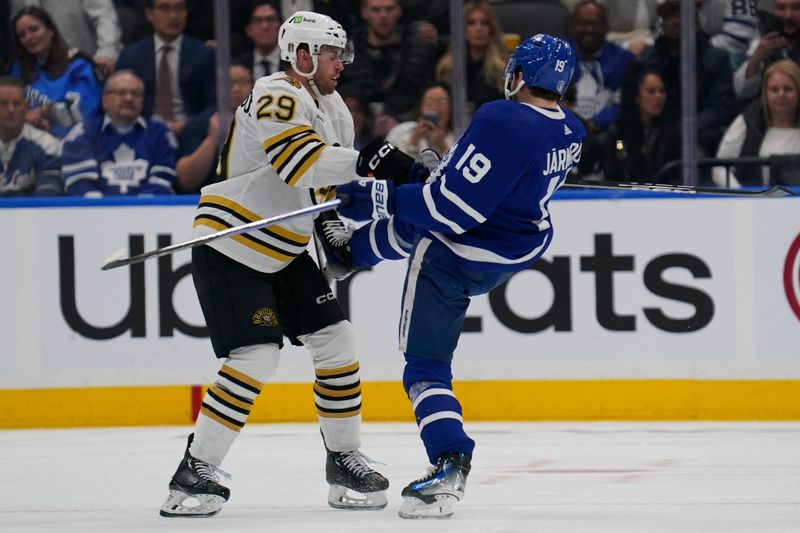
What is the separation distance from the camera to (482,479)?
415 centimetres

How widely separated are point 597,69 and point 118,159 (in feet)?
6.56

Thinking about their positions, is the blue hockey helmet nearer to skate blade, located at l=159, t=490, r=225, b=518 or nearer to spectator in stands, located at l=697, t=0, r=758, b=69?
skate blade, located at l=159, t=490, r=225, b=518

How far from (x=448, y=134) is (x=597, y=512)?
2.59 meters

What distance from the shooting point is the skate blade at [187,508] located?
3.50m

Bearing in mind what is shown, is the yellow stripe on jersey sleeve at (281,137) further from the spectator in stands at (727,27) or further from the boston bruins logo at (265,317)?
the spectator in stands at (727,27)

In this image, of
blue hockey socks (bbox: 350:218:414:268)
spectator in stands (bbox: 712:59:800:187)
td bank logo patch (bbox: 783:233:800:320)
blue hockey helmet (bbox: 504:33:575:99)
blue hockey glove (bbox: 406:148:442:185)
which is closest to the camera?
blue hockey helmet (bbox: 504:33:575:99)

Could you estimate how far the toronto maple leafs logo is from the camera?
18.9 feet

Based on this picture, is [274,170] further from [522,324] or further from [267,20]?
[267,20]

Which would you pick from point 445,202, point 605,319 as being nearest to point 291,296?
point 445,202

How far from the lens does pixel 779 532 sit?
316cm

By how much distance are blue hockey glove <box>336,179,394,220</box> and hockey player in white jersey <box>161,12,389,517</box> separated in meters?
0.03

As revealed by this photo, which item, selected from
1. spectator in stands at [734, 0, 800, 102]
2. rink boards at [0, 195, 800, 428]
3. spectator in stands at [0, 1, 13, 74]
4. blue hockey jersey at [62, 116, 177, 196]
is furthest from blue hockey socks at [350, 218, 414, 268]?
spectator in stands at [0, 1, 13, 74]

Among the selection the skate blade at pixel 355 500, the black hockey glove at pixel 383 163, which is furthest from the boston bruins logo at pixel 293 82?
the skate blade at pixel 355 500

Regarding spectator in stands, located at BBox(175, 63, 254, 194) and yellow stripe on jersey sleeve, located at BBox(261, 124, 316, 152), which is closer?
yellow stripe on jersey sleeve, located at BBox(261, 124, 316, 152)
